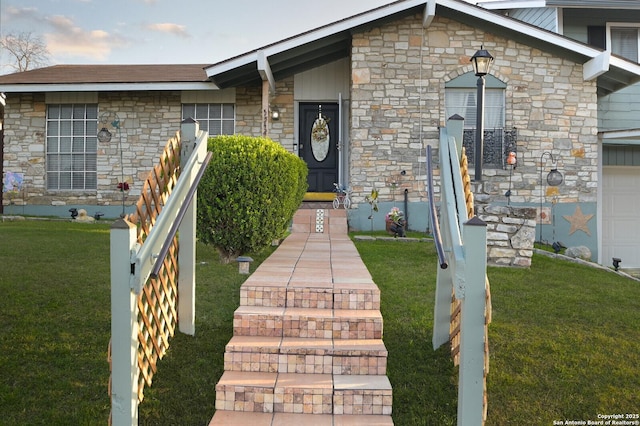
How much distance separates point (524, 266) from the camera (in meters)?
7.15

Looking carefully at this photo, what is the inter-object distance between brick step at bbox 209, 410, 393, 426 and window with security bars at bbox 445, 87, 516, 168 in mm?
9038

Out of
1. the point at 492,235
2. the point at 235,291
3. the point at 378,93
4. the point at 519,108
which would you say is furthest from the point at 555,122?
the point at 235,291

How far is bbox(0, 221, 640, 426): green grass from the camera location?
9.41 feet

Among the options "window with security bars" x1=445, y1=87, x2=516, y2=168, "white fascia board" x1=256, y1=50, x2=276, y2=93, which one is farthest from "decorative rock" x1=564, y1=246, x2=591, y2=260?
"white fascia board" x1=256, y1=50, x2=276, y2=93

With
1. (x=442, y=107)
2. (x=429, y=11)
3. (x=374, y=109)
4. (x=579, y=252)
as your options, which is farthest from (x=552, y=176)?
(x=429, y=11)

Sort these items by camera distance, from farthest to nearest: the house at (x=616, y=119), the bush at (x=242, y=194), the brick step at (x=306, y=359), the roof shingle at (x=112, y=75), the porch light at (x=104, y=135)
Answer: the house at (x=616, y=119) → the porch light at (x=104, y=135) → the roof shingle at (x=112, y=75) → the bush at (x=242, y=194) → the brick step at (x=306, y=359)

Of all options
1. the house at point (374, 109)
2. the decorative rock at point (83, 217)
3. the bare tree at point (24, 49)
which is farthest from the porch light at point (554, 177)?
the bare tree at point (24, 49)

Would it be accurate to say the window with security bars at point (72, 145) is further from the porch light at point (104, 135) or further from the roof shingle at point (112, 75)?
the roof shingle at point (112, 75)

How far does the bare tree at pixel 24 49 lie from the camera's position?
24.3 meters

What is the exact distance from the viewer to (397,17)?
10617 millimetres

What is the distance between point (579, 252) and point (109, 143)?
10.5m

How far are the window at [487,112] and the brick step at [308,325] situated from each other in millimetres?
8323

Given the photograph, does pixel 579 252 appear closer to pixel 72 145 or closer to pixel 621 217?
pixel 621 217

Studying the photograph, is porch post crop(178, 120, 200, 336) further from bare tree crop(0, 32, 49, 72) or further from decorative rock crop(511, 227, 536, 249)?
bare tree crop(0, 32, 49, 72)
